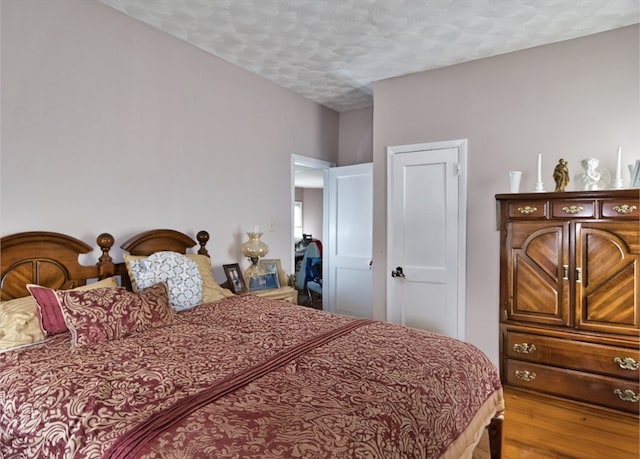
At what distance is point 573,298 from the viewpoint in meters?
2.54

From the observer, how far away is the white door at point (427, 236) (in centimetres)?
321

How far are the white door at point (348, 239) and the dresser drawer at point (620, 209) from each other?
6.90ft

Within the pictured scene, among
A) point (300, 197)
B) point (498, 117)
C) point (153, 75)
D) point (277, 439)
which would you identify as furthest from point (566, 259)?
point (300, 197)

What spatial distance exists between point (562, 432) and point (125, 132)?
11.3 feet

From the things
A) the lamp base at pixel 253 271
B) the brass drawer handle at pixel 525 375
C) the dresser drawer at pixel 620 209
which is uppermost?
the dresser drawer at pixel 620 209

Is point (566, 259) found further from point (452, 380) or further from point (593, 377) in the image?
point (452, 380)

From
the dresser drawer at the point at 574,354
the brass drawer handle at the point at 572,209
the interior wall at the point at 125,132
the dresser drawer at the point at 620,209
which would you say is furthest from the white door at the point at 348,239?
the dresser drawer at the point at 620,209

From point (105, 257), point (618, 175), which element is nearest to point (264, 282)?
point (105, 257)

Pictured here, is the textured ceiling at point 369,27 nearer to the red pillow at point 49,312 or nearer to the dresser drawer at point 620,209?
the dresser drawer at point 620,209

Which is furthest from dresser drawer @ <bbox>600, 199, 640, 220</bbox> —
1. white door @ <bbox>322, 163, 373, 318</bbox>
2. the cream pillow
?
the cream pillow

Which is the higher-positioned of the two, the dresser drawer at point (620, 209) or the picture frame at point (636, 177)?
the picture frame at point (636, 177)

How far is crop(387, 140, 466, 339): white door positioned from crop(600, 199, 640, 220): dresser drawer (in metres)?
0.99

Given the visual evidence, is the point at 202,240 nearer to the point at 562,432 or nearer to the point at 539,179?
the point at 539,179

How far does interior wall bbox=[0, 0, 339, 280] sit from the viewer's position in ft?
6.70
